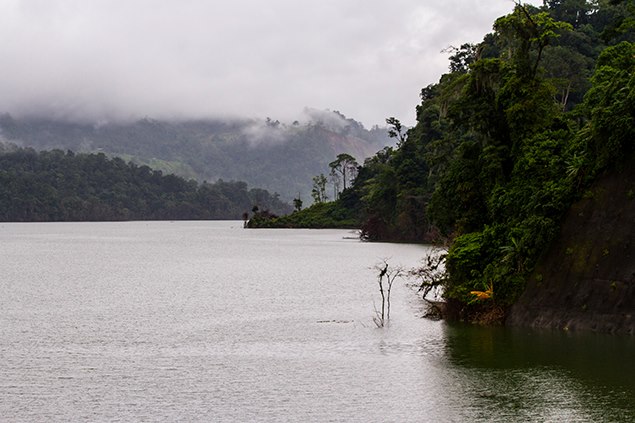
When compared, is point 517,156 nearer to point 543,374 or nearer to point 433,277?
point 433,277

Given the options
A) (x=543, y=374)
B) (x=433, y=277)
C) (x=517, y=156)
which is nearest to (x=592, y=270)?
(x=543, y=374)

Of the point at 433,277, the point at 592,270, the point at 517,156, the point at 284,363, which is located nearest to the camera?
the point at 284,363

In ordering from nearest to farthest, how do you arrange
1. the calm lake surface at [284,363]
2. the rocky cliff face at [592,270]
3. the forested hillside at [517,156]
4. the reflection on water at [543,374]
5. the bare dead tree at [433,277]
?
the reflection on water at [543,374]
the calm lake surface at [284,363]
the rocky cliff face at [592,270]
the forested hillside at [517,156]
the bare dead tree at [433,277]

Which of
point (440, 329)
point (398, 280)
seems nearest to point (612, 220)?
point (440, 329)

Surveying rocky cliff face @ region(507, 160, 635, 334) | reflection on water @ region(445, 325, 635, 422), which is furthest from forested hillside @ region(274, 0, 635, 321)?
reflection on water @ region(445, 325, 635, 422)

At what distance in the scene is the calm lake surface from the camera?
29.2m

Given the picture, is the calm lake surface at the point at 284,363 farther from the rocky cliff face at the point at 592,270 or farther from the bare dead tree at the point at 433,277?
the bare dead tree at the point at 433,277

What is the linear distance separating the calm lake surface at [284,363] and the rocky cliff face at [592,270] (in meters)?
1.18

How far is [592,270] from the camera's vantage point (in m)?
42.1

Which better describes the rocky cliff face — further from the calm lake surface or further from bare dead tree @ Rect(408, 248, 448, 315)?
bare dead tree @ Rect(408, 248, 448, 315)

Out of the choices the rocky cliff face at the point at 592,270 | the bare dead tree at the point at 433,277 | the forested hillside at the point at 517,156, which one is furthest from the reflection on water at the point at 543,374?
the bare dead tree at the point at 433,277

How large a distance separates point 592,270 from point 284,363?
16.3m

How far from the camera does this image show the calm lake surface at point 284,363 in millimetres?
29156

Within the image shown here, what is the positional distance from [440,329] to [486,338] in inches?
173
